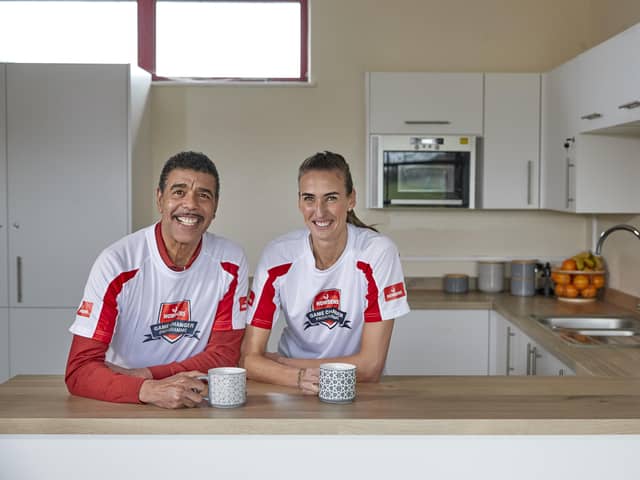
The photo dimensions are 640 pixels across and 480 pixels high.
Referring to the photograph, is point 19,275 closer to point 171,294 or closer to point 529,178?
point 171,294

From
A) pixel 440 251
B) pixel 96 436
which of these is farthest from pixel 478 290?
pixel 96 436

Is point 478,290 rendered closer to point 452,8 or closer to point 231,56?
point 452,8

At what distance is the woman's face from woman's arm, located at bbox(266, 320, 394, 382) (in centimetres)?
31

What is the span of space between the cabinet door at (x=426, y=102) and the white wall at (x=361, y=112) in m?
0.30

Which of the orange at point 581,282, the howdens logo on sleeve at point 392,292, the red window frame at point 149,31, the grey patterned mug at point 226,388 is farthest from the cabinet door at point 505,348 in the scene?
the grey patterned mug at point 226,388

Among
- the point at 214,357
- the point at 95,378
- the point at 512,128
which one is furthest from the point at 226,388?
the point at 512,128

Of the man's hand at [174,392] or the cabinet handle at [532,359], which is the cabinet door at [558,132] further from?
the man's hand at [174,392]

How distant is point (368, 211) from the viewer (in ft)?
15.9

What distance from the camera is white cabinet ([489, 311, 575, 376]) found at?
3279mm

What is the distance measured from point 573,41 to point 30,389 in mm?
3838

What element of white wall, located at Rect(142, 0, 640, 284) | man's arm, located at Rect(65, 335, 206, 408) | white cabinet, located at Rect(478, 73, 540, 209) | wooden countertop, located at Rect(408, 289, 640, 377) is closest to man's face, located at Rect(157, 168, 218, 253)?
man's arm, located at Rect(65, 335, 206, 408)

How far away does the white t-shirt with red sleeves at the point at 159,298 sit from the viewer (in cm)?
222

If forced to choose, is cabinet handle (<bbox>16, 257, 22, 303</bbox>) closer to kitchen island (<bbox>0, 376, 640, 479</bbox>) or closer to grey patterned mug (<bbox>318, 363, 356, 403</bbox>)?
kitchen island (<bbox>0, 376, 640, 479</bbox>)

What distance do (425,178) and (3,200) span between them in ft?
7.56
